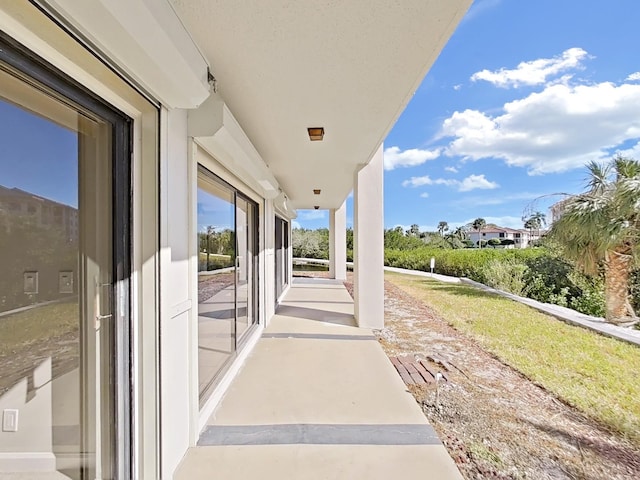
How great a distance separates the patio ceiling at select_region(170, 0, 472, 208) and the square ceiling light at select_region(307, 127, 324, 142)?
6cm

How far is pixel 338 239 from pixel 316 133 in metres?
9.24

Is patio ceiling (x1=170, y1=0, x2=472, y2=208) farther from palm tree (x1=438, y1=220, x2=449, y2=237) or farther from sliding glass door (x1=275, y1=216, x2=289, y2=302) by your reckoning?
palm tree (x1=438, y1=220, x2=449, y2=237)

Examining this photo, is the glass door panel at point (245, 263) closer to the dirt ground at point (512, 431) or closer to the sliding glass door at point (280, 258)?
the dirt ground at point (512, 431)

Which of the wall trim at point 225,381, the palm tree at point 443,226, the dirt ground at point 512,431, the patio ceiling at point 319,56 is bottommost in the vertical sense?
the dirt ground at point 512,431

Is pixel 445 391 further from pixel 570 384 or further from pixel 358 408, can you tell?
pixel 570 384

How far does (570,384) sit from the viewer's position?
366cm

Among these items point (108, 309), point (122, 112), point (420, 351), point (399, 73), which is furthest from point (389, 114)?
point (420, 351)

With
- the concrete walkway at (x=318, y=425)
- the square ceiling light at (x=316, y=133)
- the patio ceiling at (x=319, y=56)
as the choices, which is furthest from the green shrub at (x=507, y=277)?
the square ceiling light at (x=316, y=133)

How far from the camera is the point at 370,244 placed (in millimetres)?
5629

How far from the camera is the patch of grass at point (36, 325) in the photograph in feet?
4.26

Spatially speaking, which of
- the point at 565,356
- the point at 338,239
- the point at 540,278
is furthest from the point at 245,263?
the point at 540,278

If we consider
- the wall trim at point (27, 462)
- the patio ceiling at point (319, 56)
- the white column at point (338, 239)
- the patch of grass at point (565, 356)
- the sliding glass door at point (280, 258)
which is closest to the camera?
the wall trim at point (27, 462)

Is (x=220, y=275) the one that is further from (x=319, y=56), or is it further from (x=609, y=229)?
(x=609, y=229)

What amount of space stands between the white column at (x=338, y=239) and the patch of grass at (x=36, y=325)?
11.3 m
